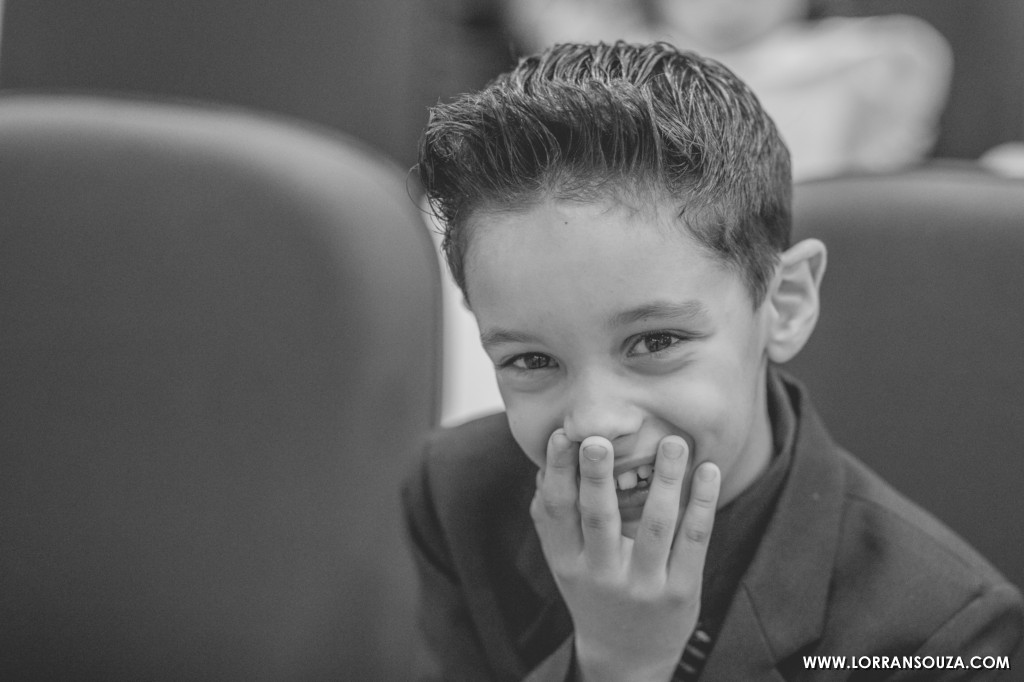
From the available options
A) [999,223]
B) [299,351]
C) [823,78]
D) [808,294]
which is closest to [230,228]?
[299,351]

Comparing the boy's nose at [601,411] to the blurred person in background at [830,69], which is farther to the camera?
the blurred person in background at [830,69]

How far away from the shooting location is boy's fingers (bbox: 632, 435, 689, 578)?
0.67 meters

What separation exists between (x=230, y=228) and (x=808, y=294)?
1.64 ft

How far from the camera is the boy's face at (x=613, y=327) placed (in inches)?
26.1

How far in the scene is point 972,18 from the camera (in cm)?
155

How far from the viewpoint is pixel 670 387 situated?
2.24 ft

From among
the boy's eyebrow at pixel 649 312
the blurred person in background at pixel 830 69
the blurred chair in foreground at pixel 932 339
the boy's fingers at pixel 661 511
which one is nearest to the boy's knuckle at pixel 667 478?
the boy's fingers at pixel 661 511

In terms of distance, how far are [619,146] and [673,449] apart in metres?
0.21

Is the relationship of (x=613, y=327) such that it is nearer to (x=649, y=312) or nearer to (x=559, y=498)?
(x=649, y=312)

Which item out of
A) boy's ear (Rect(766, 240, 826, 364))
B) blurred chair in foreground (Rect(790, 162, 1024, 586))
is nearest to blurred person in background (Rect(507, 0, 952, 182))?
blurred chair in foreground (Rect(790, 162, 1024, 586))

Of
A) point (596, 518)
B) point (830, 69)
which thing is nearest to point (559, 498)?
point (596, 518)

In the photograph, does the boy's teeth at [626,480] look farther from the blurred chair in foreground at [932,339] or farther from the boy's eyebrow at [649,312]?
the blurred chair in foreground at [932,339]

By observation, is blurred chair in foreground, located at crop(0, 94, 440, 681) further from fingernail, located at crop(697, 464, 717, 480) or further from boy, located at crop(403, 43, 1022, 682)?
fingernail, located at crop(697, 464, 717, 480)

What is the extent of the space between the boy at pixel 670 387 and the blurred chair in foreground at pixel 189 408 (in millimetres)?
182
